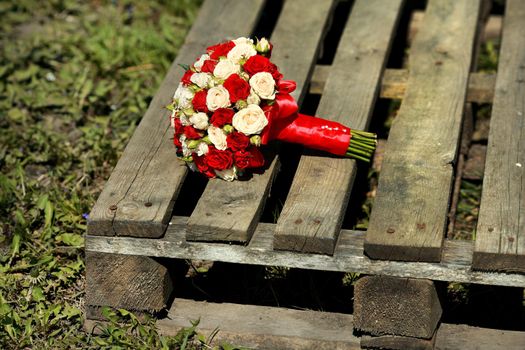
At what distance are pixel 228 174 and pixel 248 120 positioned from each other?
219 millimetres

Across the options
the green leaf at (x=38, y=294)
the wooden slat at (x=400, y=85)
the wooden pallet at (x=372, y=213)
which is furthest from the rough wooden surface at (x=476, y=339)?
the green leaf at (x=38, y=294)

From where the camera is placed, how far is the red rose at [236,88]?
279 cm

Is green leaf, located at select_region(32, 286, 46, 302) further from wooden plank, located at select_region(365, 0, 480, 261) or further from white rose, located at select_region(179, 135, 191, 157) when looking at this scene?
wooden plank, located at select_region(365, 0, 480, 261)

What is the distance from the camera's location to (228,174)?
2.94 m

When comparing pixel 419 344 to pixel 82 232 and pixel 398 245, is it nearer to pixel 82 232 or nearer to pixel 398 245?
pixel 398 245

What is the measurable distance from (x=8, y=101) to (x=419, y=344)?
7.48ft

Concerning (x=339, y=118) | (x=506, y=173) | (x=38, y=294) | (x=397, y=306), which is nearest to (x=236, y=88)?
(x=339, y=118)

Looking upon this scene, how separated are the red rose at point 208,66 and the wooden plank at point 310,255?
45 centimetres

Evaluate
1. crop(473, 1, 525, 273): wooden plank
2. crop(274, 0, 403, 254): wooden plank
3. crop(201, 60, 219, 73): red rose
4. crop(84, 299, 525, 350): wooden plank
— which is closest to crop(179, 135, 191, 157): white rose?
crop(201, 60, 219, 73): red rose

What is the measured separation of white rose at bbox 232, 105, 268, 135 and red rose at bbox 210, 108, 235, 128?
0.6 inches

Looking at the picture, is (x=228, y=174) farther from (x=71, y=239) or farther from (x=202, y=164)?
(x=71, y=239)

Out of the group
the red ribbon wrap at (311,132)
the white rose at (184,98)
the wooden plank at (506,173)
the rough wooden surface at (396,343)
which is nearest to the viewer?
the wooden plank at (506,173)

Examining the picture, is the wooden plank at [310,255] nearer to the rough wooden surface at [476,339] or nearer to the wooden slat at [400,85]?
the rough wooden surface at [476,339]

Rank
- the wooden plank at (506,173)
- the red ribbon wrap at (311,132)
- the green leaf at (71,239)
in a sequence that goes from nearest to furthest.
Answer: the wooden plank at (506,173)
the red ribbon wrap at (311,132)
the green leaf at (71,239)
